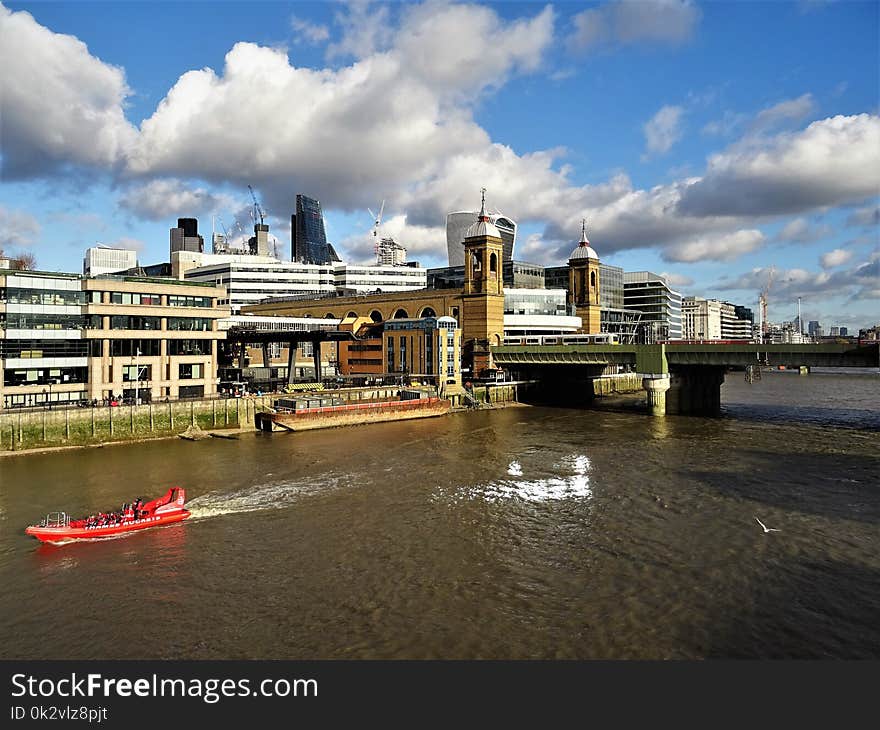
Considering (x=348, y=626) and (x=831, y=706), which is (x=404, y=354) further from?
(x=831, y=706)

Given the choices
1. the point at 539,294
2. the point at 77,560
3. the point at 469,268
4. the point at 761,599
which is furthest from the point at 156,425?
the point at 539,294

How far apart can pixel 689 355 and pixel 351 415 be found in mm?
58953

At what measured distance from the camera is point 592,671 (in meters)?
25.0

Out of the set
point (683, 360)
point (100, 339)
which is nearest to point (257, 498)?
point (100, 339)

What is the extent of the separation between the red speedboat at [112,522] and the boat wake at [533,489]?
21033 millimetres

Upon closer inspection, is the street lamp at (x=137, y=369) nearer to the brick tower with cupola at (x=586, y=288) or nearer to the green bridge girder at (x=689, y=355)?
the green bridge girder at (x=689, y=355)

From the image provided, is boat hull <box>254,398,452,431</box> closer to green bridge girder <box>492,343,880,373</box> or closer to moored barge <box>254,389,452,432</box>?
moored barge <box>254,389,452,432</box>

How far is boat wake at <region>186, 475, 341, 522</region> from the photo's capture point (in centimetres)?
4747

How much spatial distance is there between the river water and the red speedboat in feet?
3.01

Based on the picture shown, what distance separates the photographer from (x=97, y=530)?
41.2 m

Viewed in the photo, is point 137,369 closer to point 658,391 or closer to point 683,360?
point 658,391

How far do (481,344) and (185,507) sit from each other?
10096 centimetres

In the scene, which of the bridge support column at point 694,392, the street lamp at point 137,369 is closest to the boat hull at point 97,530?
the street lamp at point 137,369

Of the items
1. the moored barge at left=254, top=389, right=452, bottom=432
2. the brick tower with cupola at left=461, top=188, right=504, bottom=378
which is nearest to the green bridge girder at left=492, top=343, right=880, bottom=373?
the brick tower with cupola at left=461, top=188, right=504, bottom=378
